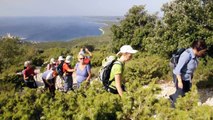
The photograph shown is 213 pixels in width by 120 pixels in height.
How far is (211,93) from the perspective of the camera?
29.1 ft

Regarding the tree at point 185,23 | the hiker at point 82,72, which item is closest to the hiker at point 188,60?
the hiker at point 82,72

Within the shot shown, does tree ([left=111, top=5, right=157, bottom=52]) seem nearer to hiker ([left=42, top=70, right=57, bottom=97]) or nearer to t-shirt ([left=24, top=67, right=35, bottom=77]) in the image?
t-shirt ([left=24, top=67, right=35, bottom=77])

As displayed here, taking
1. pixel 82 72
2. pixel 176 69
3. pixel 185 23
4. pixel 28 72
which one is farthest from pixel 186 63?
pixel 185 23

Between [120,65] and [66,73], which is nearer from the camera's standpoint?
[120,65]

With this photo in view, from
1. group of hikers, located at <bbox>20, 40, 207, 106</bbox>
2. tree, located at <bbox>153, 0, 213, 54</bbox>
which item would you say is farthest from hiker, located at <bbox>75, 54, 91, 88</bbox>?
tree, located at <bbox>153, 0, 213, 54</bbox>

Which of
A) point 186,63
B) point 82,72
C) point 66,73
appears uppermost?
point 186,63

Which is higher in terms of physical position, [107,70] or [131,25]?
[107,70]

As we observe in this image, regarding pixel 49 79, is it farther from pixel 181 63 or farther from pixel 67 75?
pixel 181 63

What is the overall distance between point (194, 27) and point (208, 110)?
10.9 m

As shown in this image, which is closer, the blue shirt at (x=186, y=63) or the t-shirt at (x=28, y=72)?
the blue shirt at (x=186, y=63)

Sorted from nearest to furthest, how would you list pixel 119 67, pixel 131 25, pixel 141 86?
pixel 141 86 → pixel 119 67 → pixel 131 25

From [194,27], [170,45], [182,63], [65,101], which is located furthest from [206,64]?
[65,101]

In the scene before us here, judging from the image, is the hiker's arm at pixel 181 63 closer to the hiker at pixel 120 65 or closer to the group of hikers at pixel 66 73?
the hiker at pixel 120 65

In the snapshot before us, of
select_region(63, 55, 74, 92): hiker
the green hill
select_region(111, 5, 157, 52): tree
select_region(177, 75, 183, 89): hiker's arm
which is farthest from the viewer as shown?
select_region(111, 5, 157, 52): tree
